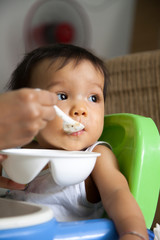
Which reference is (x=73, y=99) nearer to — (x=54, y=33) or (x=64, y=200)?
(x=64, y=200)

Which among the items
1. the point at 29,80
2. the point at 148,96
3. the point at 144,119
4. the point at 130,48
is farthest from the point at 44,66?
the point at 130,48

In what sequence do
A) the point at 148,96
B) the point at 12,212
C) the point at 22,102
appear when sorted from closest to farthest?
the point at 22,102 → the point at 12,212 → the point at 148,96

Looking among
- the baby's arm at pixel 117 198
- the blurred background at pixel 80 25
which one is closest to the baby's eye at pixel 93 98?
the baby's arm at pixel 117 198

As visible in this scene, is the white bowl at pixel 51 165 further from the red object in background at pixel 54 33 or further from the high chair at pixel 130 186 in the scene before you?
the red object in background at pixel 54 33

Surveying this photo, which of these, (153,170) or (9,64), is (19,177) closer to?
(153,170)

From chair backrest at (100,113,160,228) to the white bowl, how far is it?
174 millimetres

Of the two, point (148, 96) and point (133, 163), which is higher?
point (133, 163)

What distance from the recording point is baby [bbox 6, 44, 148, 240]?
0.67 meters

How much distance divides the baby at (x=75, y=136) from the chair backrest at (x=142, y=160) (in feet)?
0.11

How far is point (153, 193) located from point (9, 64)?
2.15 meters

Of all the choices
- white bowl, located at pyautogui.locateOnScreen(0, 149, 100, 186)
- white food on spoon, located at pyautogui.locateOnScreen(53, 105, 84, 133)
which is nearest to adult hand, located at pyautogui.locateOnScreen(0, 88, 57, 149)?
white bowl, located at pyautogui.locateOnScreen(0, 149, 100, 186)

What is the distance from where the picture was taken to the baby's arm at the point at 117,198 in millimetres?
550

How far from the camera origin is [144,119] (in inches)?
30.1

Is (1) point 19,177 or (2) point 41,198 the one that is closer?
(1) point 19,177
